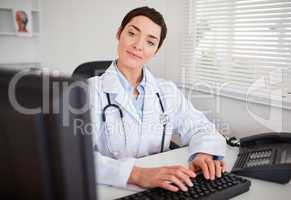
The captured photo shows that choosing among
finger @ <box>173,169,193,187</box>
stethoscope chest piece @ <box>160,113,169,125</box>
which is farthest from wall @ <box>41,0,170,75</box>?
finger @ <box>173,169,193,187</box>

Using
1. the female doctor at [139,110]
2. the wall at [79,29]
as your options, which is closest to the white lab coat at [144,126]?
the female doctor at [139,110]

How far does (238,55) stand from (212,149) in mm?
812

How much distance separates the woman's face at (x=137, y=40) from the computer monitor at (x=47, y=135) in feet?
3.15

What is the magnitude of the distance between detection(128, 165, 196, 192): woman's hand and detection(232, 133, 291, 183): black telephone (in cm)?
25

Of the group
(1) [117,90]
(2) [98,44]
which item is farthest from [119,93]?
(2) [98,44]

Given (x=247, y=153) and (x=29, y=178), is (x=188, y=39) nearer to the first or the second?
(x=247, y=153)

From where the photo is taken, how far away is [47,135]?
324 mm

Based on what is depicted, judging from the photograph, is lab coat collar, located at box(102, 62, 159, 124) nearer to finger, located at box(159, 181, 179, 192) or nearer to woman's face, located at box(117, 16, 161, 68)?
woman's face, located at box(117, 16, 161, 68)

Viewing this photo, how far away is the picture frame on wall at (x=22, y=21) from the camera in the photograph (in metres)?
Result: 1.84

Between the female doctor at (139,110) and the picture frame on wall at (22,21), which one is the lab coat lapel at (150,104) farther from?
the picture frame on wall at (22,21)

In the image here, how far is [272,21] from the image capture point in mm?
1503

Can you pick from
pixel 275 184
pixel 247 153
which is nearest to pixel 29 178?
pixel 275 184

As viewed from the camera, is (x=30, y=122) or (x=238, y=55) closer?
(x=30, y=122)

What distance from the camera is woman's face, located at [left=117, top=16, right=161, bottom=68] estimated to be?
50.7 inches
